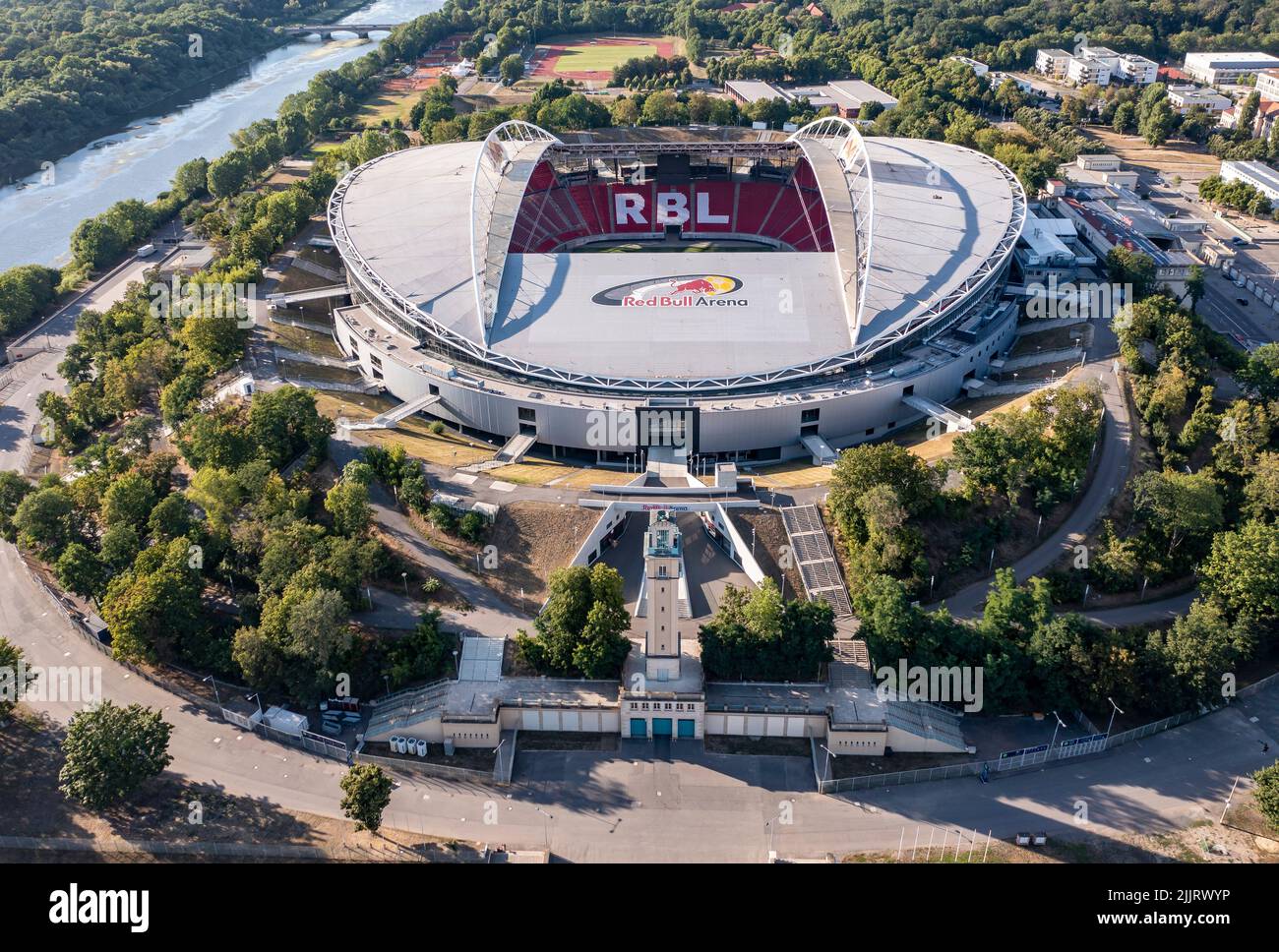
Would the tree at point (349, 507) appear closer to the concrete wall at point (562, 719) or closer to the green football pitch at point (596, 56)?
the concrete wall at point (562, 719)

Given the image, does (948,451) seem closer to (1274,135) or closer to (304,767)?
(304,767)

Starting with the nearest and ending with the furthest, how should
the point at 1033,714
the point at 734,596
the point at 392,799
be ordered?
the point at 392,799, the point at 1033,714, the point at 734,596

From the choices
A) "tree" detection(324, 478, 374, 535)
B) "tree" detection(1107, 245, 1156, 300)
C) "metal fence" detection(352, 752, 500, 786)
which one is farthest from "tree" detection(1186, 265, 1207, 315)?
"metal fence" detection(352, 752, 500, 786)

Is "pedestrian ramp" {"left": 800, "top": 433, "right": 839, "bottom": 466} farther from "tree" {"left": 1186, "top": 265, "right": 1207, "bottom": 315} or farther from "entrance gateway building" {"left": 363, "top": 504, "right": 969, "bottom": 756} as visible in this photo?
"tree" {"left": 1186, "top": 265, "right": 1207, "bottom": 315}

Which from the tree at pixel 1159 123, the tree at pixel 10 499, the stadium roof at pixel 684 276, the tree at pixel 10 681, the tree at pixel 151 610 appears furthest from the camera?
the tree at pixel 1159 123

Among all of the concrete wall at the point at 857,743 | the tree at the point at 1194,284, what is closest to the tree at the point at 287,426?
the concrete wall at the point at 857,743

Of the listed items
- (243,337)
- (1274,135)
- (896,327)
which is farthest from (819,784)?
(1274,135)
